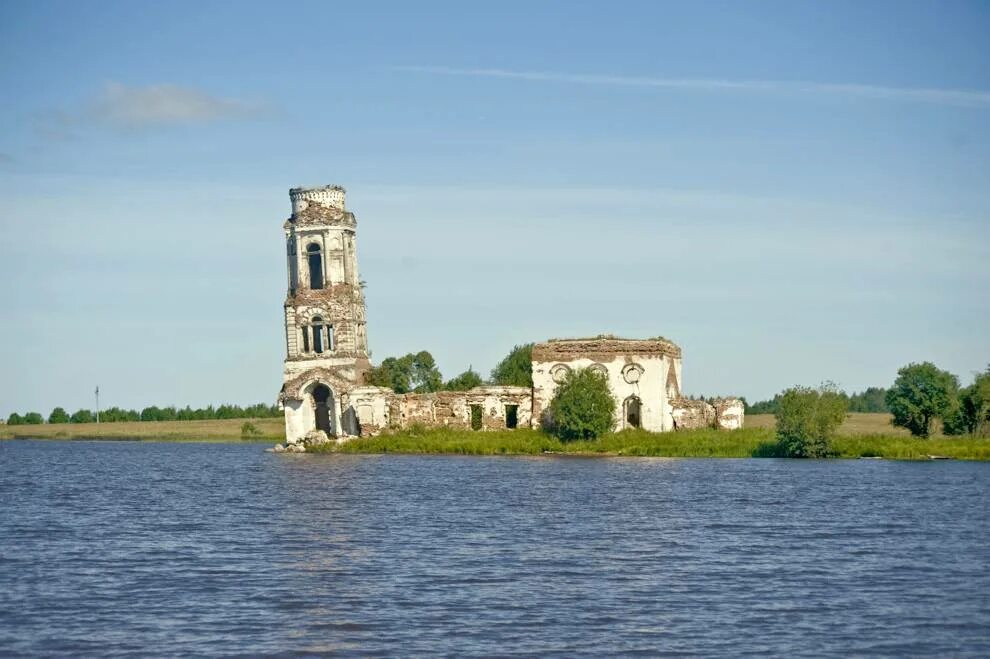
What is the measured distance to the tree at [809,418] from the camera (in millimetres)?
56562

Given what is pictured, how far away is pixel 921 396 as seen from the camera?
6250cm

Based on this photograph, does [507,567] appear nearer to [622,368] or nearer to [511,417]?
[622,368]

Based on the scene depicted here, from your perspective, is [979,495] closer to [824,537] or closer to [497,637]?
[824,537]

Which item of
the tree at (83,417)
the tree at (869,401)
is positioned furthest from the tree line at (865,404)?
the tree at (83,417)

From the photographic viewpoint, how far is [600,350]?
6612cm

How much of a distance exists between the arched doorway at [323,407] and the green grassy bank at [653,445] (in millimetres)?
3923

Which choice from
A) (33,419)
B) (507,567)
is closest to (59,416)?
(33,419)

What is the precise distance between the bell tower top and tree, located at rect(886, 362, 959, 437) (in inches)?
1089

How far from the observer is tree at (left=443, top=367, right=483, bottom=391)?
81062 mm

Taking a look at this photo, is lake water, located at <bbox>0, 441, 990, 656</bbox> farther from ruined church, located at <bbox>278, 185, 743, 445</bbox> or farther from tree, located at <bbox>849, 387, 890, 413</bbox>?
tree, located at <bbox>849, 387, 890, 413</bbox>

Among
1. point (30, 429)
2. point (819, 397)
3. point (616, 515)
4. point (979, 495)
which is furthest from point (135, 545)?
point (30, 429)

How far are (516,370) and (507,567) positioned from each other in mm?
54967

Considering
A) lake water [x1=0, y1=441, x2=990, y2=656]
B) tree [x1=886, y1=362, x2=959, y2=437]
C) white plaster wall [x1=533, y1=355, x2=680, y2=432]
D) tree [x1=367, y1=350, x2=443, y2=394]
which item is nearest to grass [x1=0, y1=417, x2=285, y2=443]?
tree [x1=367, y1=350, x2=443, y2=394]

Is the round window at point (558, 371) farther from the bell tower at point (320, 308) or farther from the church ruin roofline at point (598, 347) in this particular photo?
the bell tower at point (320, 308)
